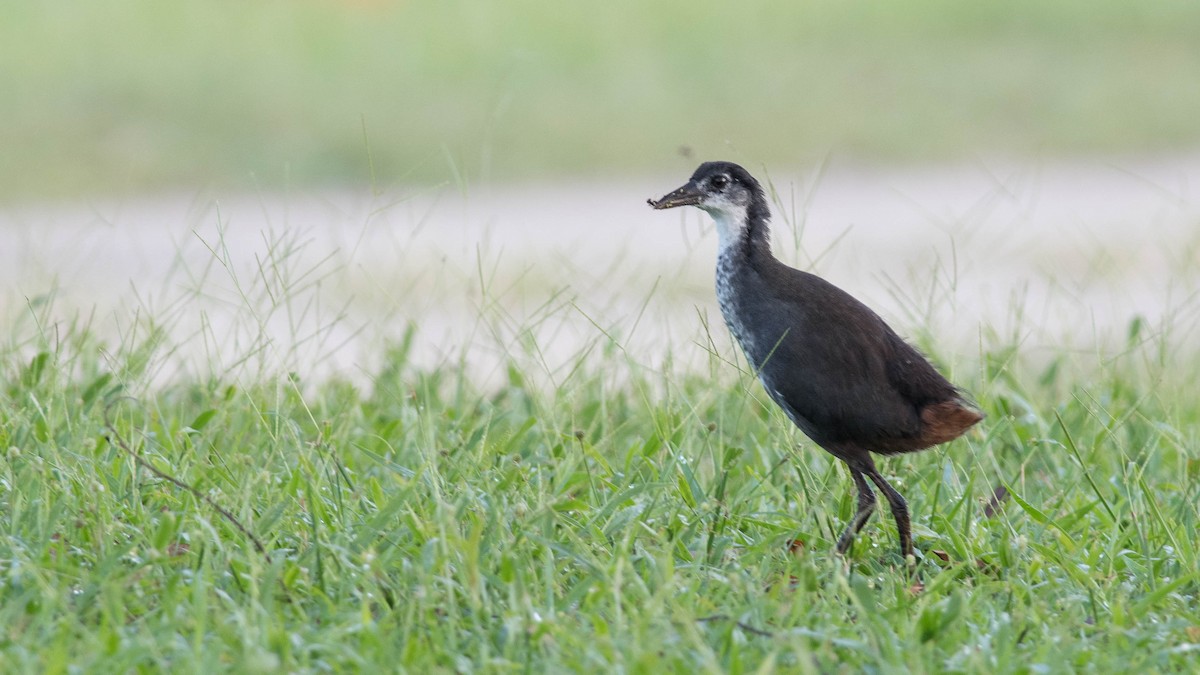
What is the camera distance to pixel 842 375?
3.88m

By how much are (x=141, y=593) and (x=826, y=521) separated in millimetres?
1614

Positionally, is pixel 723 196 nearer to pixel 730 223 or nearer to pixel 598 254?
pixel 730 223

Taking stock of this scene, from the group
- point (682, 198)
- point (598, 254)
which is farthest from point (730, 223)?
point (598, 254)

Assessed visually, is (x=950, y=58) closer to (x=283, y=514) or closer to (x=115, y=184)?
(x=115, y=184)

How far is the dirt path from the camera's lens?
21.7 feet

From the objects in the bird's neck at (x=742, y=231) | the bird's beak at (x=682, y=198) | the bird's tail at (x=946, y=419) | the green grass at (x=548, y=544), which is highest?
the bird's beak at (x=682, y=198)

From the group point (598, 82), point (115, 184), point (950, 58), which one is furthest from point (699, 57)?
point (115, 184)

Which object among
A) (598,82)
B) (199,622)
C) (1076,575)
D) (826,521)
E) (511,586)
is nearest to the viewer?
(199,622)

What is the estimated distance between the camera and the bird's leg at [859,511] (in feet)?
12.5

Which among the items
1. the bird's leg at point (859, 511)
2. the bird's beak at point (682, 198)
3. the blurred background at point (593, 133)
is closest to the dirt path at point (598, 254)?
the blurred background at point (593, 133)

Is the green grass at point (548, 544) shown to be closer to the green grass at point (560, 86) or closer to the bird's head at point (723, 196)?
the bird's head at point (723, 196)

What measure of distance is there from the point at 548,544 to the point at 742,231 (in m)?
1.12

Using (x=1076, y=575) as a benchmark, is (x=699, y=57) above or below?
above

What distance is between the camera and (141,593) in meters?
3.27
